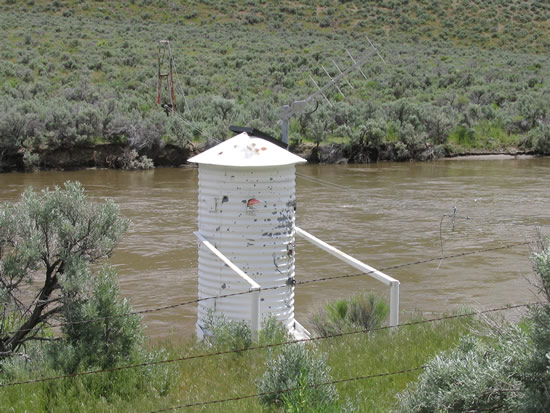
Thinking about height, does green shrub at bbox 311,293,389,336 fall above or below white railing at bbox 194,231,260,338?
below

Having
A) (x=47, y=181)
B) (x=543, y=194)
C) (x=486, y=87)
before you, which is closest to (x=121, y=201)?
(x=47, y=181)

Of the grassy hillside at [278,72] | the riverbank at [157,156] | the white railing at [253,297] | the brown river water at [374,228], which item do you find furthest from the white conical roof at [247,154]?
the riverbank at [157,156]

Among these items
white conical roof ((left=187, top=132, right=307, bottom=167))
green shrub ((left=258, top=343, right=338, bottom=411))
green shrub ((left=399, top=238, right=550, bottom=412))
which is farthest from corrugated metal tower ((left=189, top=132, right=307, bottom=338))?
green shrub ((left=399, top=238, right=550, bottom=412))

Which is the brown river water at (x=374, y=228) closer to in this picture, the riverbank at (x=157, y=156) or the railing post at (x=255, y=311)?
the riverbank at (x=157, y=156)

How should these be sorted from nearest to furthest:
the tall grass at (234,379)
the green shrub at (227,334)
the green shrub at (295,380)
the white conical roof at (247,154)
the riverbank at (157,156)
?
the green shrub at (295,380) < the tall grass at (234,379) < the green shrub at (227,334) < the white conical roof at (247,154) < the riverbank at (157,156)

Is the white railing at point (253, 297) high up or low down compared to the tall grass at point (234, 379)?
up

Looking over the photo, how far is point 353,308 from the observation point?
8.36 metres

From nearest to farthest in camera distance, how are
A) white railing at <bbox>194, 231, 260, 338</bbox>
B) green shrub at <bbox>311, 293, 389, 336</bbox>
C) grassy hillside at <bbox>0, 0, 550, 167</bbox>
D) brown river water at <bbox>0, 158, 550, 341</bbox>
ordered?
white railing at <bbox>194, 231, 260, 338</bbox> → green shrub at <bbox>311, 293, 389, 336</bbox> → brown river water at <bbox>0, 158, 550, 341</bbox> → grassy hillside at <bbox>0, 0, 550, 167</bbox>

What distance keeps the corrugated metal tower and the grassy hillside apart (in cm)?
770

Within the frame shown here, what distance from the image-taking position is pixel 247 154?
25.1 feet

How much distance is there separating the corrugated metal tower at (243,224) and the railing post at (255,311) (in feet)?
1.62

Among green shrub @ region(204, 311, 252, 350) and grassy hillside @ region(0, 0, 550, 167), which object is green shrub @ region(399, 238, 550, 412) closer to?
green shrub @ region(204, 311, 252, 350)

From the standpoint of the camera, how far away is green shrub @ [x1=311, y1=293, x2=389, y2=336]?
817 centimetres

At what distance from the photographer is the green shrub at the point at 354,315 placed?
26.8ft
